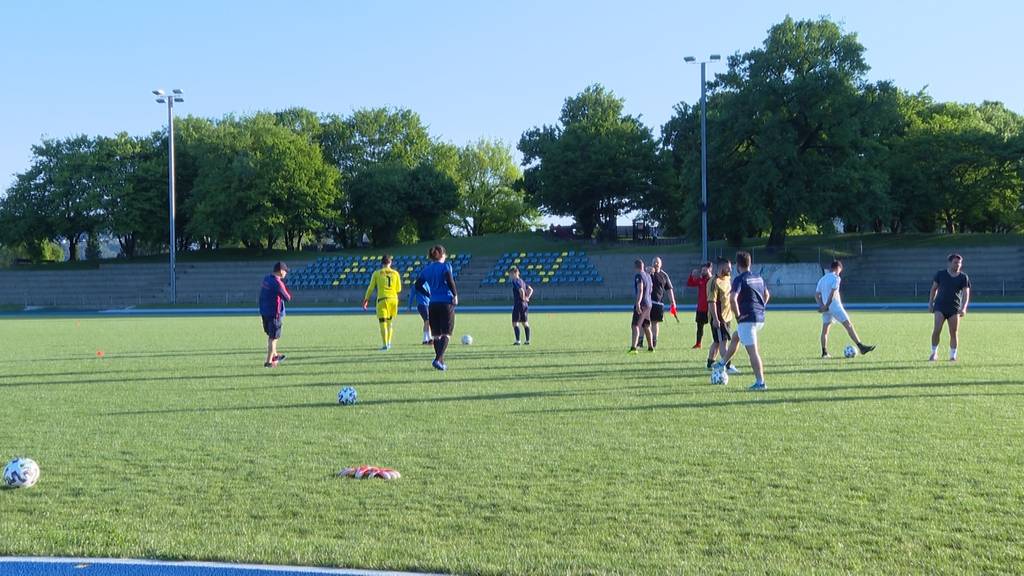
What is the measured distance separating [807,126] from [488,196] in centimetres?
4581

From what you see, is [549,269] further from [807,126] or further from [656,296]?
[656,296]

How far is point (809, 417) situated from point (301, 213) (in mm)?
60768

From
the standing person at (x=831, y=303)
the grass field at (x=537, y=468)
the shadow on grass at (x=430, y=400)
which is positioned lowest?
the shadow on grass at (x=430, y=400)

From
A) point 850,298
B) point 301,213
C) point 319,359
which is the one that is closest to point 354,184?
point 301,213

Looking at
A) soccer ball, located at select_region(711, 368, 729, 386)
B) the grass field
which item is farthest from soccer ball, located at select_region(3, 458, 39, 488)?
soccer ball, located at select_region(711, 368, 729, 386)

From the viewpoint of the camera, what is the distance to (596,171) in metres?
65.9

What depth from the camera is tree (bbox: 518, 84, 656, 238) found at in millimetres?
66188

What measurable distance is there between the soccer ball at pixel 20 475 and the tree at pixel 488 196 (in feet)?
280

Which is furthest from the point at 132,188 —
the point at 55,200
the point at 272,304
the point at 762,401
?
the point at 762,401

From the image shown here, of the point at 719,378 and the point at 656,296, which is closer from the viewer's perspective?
the point at 719,378

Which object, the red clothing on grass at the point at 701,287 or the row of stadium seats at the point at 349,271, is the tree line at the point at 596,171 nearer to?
the row of stadium seats at the point at 349,271

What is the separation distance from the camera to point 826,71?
5053cm

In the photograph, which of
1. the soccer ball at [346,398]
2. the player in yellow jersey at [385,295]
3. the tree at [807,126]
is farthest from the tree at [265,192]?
the soccer ball at [346,398]

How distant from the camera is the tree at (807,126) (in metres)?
49.4
